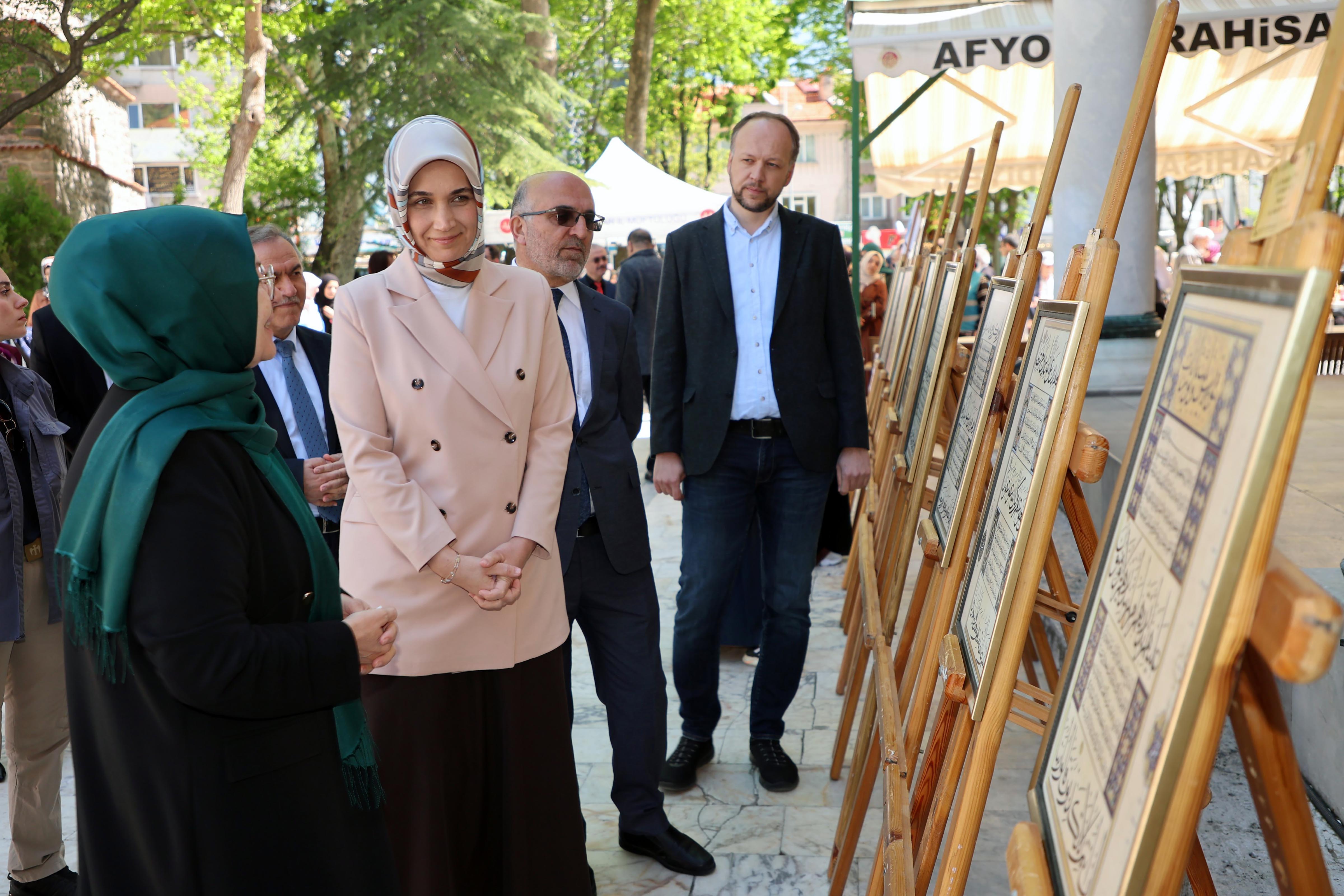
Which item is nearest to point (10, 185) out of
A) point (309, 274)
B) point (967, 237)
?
point (309, 274)

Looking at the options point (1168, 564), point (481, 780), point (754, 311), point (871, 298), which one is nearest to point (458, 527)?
point (481, 780)

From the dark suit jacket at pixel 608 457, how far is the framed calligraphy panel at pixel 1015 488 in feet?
3.88

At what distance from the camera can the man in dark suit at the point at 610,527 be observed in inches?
121

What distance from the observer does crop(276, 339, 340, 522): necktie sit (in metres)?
3.26

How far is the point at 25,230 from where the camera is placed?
14.4m

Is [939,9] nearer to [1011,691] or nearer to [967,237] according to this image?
[967,237]

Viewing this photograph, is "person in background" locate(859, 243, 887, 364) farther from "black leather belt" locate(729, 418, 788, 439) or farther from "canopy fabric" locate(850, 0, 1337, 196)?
"black leather belt" locate(729, 418, 788, 439)

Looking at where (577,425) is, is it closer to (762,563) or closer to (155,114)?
(762,563)

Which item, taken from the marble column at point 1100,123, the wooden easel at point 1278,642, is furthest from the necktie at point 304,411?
the marble column at point 1100,123

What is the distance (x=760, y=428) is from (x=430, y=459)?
4.63 feet

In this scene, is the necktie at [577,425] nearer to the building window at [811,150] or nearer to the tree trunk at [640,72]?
the tree trunk at [640,72]

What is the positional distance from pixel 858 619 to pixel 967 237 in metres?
1.56

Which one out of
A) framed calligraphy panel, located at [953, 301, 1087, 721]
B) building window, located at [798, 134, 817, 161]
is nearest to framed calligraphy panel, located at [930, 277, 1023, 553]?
framed calligraphy panel, located at [953, 301, 1087, 721]

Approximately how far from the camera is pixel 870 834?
3338mm
